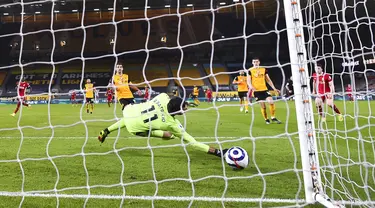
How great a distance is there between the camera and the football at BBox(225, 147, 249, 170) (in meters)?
3.84

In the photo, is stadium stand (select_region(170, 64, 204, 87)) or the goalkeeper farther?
stadium stand (select_region(170, 64, 204, 87))

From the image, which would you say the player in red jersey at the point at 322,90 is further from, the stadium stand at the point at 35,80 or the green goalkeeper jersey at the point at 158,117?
the stadium stand at the point at 35,80

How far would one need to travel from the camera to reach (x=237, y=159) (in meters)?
3.84

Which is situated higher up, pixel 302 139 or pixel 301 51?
pixel 301 51

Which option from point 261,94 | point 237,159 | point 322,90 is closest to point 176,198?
point 237,159

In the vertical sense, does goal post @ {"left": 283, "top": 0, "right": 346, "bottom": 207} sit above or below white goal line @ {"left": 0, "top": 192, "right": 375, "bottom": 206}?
above

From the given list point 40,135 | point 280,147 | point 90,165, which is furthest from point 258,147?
point 40,135

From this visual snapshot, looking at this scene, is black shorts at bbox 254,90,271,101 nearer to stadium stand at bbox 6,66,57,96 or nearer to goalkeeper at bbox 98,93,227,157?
goalkeeper at bbox 98,93,227,157

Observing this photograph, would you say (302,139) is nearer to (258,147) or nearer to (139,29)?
(258,147)

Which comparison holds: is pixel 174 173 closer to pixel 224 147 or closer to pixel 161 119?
pixel 161 119

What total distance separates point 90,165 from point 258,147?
2398 millimetres

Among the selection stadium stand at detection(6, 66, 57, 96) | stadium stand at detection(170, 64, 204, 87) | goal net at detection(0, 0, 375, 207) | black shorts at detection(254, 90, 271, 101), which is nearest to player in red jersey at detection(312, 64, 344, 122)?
goal net at detection(0, 0, 375, 207)

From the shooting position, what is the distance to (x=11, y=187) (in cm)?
329

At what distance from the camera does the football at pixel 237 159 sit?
3842 millimetres
